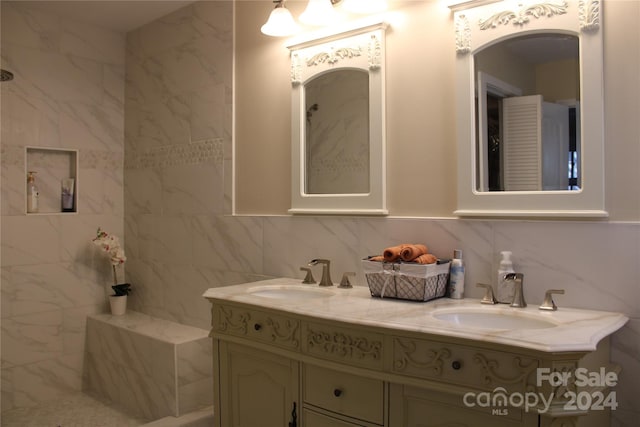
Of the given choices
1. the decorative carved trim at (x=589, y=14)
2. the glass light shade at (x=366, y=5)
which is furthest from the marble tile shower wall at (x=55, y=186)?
the decorative carved trim at (x=589, y=14)

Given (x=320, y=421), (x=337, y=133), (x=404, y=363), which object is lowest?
(x=320, y=421)

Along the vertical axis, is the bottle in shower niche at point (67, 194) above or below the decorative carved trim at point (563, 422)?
above

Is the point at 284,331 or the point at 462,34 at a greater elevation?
the point at 462,34

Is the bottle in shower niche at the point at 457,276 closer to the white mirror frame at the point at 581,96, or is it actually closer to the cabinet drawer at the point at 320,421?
the white mirror frame at the point at 581,96

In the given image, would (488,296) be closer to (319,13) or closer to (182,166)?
(319,13)

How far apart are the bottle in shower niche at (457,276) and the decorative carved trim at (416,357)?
1.48 feet

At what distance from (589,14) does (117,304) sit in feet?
9.67

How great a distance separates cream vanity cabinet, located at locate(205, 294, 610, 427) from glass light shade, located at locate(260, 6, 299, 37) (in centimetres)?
124

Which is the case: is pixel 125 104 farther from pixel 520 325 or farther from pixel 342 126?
pixel 520 325

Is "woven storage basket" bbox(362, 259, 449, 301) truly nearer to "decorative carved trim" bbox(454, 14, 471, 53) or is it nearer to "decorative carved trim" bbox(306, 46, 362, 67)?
"decorative carved trim" bbox(454, 14, 471, 53)

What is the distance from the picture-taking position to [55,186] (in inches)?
124

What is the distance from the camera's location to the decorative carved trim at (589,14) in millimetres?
1603

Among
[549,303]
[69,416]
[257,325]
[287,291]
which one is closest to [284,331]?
[257,325]

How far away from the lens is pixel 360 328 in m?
1.58
